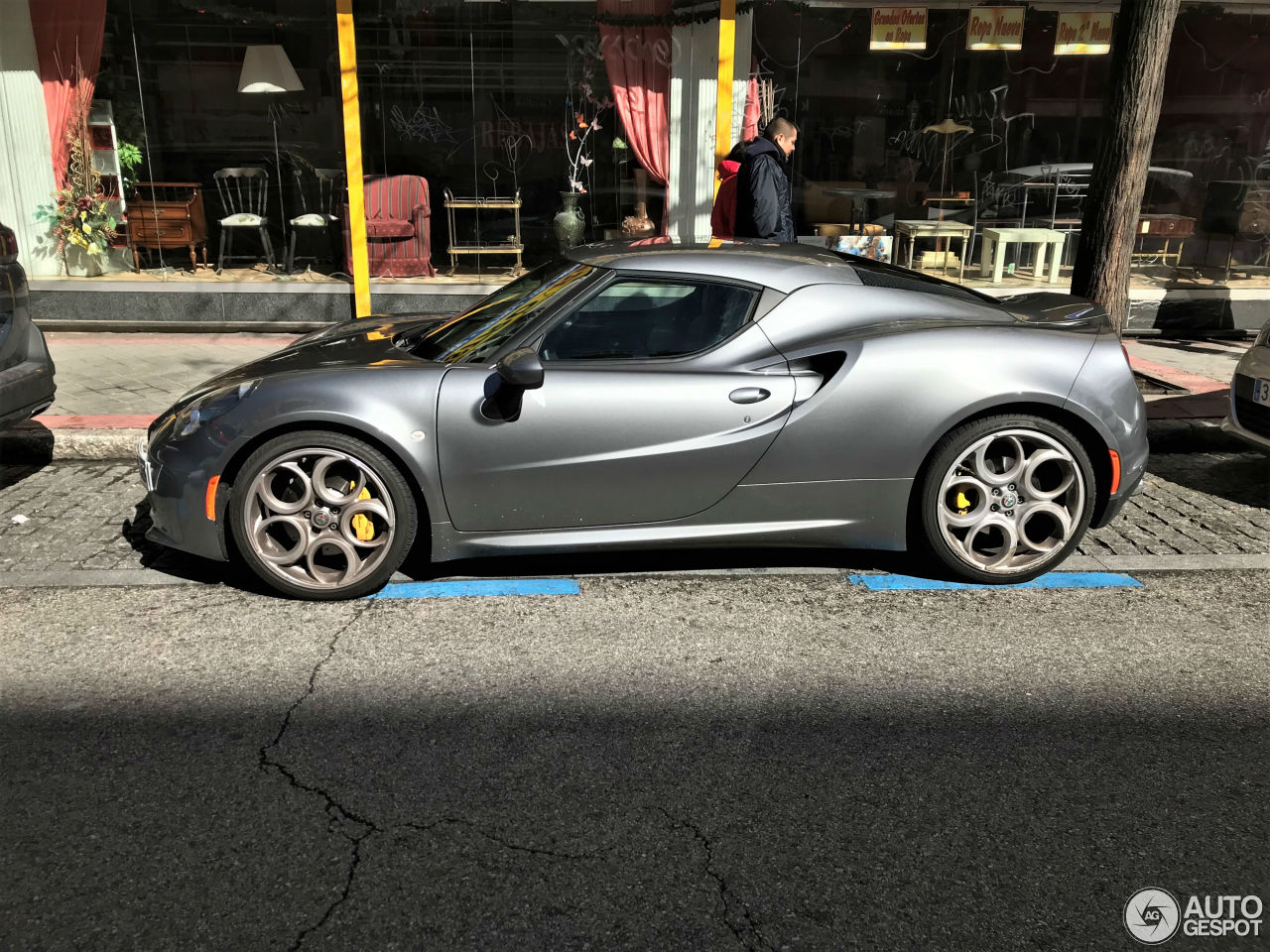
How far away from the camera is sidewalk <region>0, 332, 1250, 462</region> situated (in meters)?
6.35

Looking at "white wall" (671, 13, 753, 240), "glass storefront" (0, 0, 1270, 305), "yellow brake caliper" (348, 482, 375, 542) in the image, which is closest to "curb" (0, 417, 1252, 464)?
"yellow brake caliper" (348, 482, 375, 542)

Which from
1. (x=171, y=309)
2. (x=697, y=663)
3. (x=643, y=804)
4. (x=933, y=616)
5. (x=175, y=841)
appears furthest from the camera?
(x=171, y=309)

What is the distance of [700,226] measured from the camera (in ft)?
33.6

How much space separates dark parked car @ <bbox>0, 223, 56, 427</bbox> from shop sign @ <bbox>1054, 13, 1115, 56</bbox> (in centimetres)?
897

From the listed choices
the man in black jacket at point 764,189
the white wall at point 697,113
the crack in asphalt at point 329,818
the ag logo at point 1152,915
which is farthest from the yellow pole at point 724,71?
the ag logo at point 1152,915

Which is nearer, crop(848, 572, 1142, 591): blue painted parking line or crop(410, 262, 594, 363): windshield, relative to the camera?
crop(410, 262, 594, 363): windshield

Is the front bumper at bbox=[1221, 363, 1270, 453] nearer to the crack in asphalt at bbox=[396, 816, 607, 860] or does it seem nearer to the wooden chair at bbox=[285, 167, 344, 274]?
the crack in asphalt at bbox=[396, 816, 607, 860]

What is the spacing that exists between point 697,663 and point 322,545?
5.20 ft

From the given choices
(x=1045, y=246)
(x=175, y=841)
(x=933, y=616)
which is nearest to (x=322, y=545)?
(x=175, y=841)

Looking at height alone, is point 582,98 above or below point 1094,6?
below

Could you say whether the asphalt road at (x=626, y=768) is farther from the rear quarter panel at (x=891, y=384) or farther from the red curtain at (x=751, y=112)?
the red curtain at (x=751, y=112)

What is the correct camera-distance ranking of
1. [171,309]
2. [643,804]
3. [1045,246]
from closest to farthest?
[643,804], [171,309], [1045,246]

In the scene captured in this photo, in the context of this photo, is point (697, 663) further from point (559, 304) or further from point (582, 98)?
point (582, 98)

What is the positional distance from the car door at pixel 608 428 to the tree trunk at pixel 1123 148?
4139 mm
